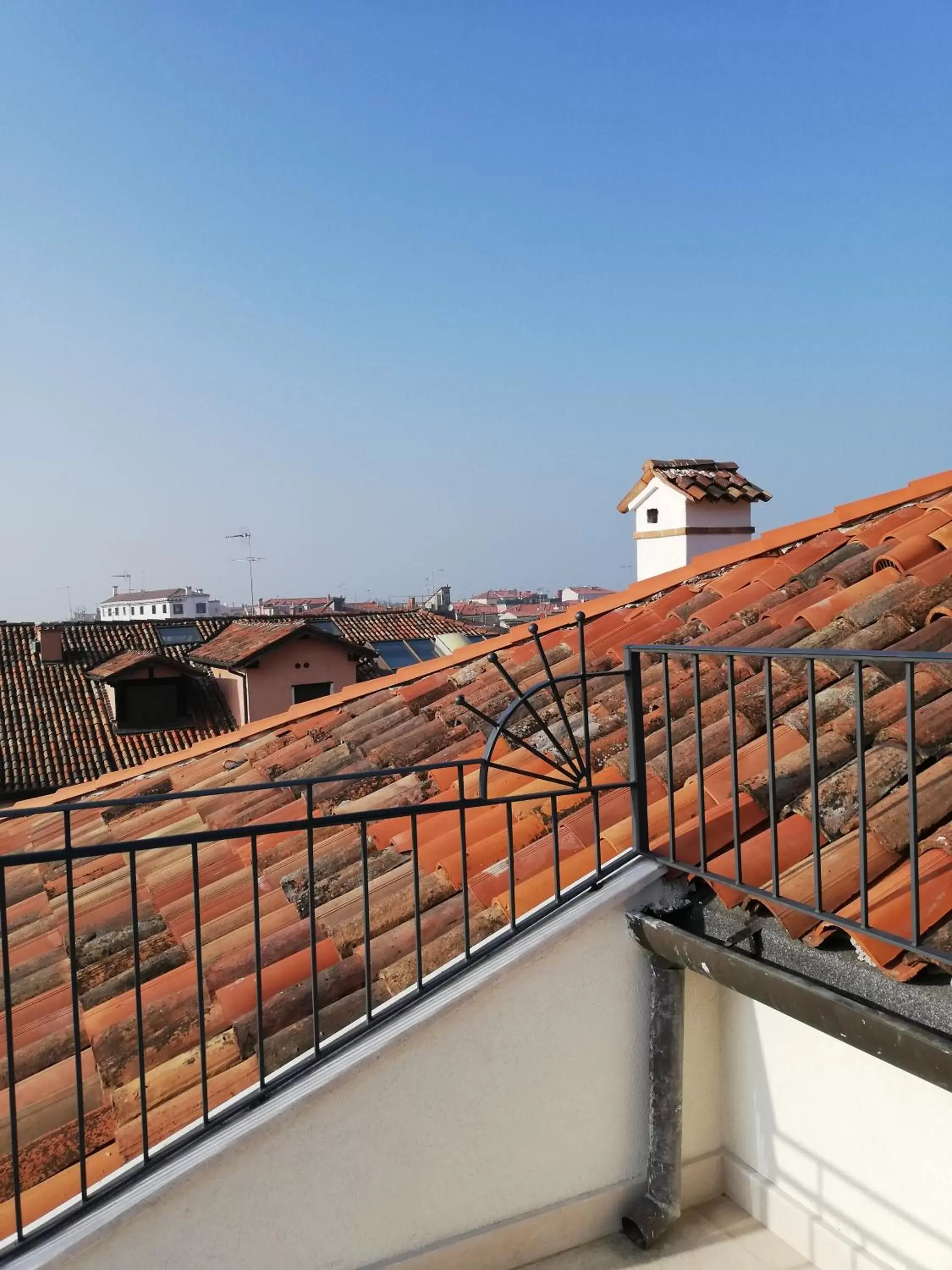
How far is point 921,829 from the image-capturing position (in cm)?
240

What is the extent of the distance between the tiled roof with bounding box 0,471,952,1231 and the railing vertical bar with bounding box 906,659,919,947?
0.15 metres

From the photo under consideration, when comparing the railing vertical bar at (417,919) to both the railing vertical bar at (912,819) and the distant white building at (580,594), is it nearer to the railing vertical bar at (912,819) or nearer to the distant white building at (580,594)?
the railing vertical bar at (912,819)

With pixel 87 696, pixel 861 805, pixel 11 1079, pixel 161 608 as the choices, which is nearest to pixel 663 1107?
pixel 861 805

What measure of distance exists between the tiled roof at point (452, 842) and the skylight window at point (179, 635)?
22.9 meters

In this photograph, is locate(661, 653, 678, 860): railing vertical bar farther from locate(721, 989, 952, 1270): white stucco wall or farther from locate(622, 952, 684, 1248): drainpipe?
locate(721, 989, 952, 1270): white stucco wall

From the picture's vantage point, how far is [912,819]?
2004 mm

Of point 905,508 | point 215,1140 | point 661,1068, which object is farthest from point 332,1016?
point 905,508

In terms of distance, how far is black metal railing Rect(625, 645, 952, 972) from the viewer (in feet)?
7.00

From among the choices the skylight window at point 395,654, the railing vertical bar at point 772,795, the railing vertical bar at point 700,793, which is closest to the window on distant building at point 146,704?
the skylight window at point 395,654

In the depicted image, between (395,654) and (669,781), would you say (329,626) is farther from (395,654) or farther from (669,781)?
(669,781)

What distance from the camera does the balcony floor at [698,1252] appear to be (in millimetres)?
2775

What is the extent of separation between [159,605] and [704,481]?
75.5m

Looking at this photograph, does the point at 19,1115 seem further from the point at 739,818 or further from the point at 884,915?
the point at 884,915

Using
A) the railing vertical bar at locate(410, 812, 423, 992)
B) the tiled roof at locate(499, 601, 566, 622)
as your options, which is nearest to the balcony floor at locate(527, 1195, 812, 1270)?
the railing vertical bar at locate(410, 812, 423, 992)
